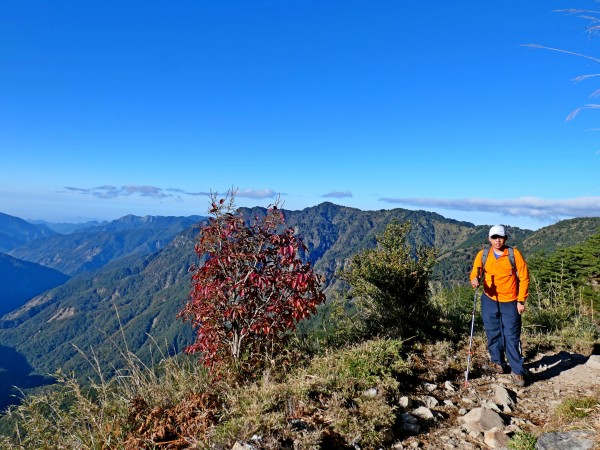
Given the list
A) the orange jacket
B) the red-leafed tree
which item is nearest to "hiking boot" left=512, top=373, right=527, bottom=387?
the orange jacket

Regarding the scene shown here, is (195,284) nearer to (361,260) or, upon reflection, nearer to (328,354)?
(328,354)

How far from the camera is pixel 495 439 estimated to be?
3.98 meters

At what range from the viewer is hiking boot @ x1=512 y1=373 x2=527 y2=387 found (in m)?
5.63

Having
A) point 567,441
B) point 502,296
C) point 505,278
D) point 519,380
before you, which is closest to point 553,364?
point 519,380

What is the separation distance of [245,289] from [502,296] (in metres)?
4.15

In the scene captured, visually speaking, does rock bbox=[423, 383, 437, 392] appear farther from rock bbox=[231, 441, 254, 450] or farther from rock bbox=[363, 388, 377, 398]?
rock bbox=[231, 441, 254, 450]

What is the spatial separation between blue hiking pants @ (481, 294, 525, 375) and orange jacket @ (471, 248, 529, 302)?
133 millimetres

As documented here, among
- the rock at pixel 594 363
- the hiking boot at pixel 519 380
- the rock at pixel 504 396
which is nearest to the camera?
the rock at pixel 504 396

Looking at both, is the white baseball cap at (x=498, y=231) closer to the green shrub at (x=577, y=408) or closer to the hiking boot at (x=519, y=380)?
the hiking boot at (x=519, y=380)

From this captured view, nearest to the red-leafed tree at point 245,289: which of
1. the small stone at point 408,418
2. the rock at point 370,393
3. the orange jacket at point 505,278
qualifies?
the rock at point 370,393

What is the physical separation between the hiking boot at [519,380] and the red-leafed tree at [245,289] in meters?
3.16

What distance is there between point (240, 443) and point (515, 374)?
4467 millimetres

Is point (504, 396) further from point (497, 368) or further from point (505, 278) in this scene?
point (505, 278)

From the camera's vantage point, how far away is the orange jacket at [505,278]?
600cm
